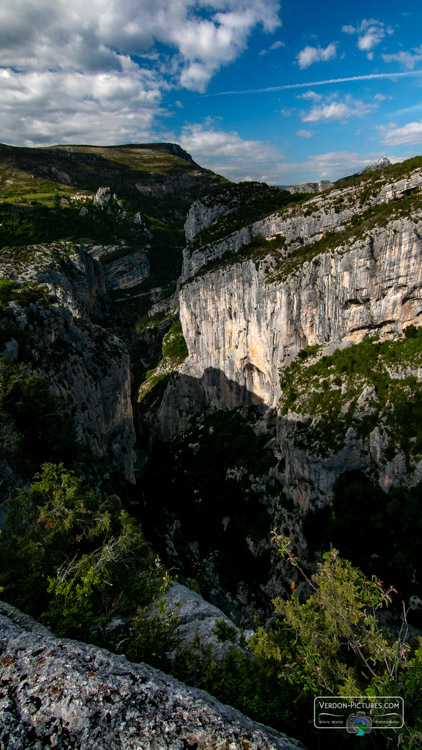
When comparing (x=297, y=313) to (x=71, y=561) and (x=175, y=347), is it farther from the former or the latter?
(x=71, y=561)

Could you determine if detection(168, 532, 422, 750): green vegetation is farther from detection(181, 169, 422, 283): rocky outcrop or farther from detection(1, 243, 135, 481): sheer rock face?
detection(181, 169, 422, 283): rocky outcrop

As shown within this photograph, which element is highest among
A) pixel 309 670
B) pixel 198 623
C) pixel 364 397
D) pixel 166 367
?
pixel 309 670

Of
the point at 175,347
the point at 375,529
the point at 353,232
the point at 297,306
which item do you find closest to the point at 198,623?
the point at 375,529

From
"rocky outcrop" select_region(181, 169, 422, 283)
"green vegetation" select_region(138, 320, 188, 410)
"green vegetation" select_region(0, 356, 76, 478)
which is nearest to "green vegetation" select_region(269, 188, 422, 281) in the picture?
A: "rocky outcrop" select_region(181, 169, 422, 283)

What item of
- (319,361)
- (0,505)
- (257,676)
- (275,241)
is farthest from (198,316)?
(257,676)

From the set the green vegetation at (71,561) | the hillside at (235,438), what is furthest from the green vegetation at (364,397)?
the green vegetation at (71,561)

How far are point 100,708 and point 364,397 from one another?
104 ft

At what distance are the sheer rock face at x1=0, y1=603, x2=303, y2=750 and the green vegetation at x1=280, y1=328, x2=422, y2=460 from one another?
2787cm

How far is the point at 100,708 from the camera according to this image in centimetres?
513

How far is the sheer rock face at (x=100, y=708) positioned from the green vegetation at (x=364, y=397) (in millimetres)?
27874

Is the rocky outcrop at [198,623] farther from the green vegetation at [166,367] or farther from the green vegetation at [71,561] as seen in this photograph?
the green vegetation at [166,367]

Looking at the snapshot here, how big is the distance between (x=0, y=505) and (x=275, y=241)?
45.2m

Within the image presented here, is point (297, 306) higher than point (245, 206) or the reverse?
the reverse

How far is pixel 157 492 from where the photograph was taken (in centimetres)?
5072
